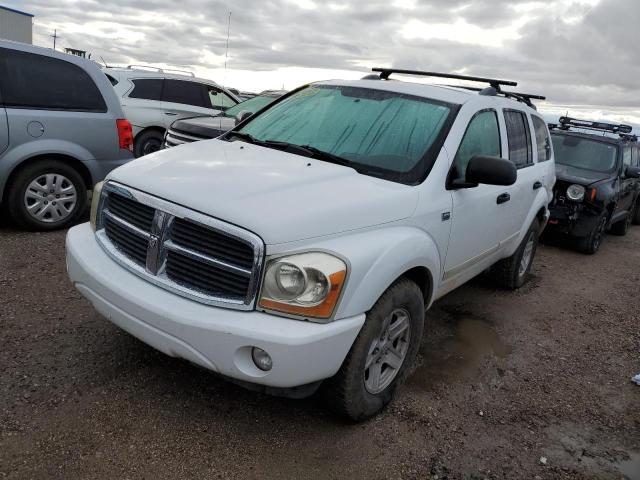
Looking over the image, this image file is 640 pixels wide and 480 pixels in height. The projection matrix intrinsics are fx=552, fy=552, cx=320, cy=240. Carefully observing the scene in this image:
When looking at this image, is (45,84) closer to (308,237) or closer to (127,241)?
(127,241)

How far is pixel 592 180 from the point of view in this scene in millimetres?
7703

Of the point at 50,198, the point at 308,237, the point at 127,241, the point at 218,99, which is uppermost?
the point at 218,99

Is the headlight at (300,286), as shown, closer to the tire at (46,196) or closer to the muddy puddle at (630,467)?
the muddy puddle at (630,467)

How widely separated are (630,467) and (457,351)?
1.37m

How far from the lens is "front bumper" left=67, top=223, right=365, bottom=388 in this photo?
2.39 m

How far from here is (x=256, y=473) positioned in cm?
259

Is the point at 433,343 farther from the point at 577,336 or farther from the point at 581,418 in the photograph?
the point at 577,336

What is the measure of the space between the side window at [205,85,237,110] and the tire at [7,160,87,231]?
5.19 m

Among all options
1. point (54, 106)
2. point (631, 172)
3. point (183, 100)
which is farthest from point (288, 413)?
point (183, 100)

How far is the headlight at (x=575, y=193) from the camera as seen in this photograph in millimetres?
7535

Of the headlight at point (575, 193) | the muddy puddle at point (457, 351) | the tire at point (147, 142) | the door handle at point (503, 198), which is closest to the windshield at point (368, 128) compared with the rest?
the door handle at point (503, 198)

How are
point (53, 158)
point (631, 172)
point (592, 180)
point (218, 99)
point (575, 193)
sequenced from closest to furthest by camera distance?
point (53, 158), point (575, 193), point (592, 180), point (631, 172), point (218, 99)

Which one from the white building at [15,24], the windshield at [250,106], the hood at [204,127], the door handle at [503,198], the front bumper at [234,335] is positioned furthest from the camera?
the white building at [15,24]

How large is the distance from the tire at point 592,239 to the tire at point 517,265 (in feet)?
7.92
